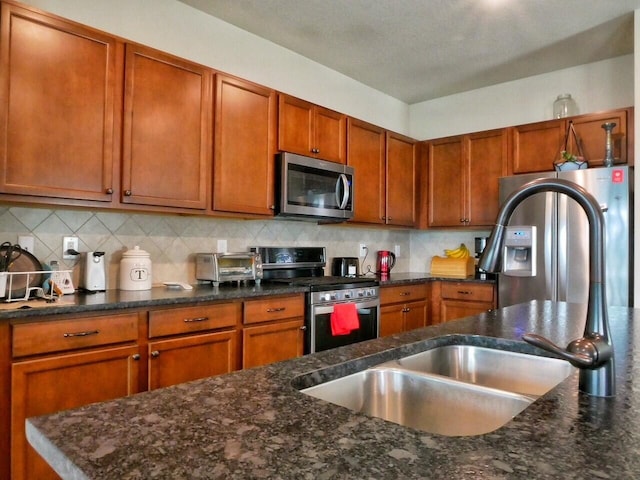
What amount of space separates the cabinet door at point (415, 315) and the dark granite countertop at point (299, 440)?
2.87m

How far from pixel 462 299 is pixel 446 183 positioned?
3.66ft

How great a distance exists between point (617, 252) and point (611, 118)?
1.03m

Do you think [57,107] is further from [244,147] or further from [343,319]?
[343,319]

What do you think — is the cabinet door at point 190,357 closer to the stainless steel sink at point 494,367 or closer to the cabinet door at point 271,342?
the cabinet door at point 271,342

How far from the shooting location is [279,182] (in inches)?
118

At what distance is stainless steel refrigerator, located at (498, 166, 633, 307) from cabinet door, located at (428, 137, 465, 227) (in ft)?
2.20

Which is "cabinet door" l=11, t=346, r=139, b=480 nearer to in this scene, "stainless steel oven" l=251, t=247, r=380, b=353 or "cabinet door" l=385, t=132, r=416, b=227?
"stainless steel oven" l=251, t=247, r=380, b=353

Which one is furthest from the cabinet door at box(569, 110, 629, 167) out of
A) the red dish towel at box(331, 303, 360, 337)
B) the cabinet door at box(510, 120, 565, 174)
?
the red dish towel at box(331, 303, 360, 337)

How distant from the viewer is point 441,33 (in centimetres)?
320

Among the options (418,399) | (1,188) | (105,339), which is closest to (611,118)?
(418,399)

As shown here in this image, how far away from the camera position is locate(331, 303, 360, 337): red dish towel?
9.59ft

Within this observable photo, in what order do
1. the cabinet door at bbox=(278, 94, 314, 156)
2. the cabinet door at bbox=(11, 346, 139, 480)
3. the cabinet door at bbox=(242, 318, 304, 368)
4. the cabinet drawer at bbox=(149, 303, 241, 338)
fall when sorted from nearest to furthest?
the cabinet door at bbox=(11, 346, 139, 480)
the cabinet drawer at bbox=(149, 303, 241, 338)
the cabinet door at bbox=(242, 318, 304, 368)
the cabinet door at bbox=(278, 94, 314, 156)

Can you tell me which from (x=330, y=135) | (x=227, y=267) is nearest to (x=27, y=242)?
(x=227, y=267)

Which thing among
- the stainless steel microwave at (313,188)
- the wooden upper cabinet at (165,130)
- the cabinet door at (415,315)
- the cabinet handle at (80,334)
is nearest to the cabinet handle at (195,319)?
the cabinet handle at (80,334)
